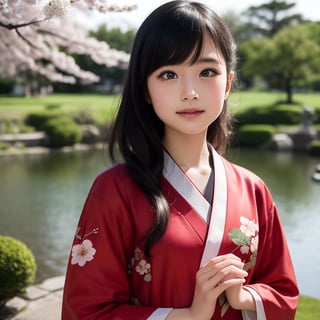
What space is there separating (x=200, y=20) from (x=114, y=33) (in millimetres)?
50521

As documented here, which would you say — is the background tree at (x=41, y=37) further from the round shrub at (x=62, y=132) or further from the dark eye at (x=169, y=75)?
the round shrub at (x=62, y=132)

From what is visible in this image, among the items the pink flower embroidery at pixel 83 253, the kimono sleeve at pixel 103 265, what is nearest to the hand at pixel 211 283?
the kimono sleeve at pixel 103 265

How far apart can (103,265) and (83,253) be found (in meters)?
0.06

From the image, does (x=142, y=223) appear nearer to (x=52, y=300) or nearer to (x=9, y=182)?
(x=52, y=300)

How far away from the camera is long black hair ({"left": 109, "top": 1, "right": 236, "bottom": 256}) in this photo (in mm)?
1403

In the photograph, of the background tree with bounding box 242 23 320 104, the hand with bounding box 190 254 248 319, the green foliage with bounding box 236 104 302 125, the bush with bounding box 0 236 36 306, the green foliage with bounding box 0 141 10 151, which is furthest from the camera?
the background tree with bounding box 242 23 320 104

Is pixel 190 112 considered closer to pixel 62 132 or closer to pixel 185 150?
pixel 185 150

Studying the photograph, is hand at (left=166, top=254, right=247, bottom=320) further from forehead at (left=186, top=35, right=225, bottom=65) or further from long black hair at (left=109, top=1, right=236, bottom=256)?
forehead at (left=186, top=35, right=225, bottom=65)

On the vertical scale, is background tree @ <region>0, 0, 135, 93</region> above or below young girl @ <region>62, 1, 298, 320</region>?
above

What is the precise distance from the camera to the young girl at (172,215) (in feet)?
4.50

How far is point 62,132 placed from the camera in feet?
59.3

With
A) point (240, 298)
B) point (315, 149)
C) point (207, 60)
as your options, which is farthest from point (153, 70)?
point (315, 149)

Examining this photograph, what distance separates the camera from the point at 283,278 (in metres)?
1.56

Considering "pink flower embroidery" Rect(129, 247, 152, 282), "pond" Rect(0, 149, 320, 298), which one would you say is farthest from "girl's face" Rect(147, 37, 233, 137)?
"pond" Rect(0, 149, 320, 298)
